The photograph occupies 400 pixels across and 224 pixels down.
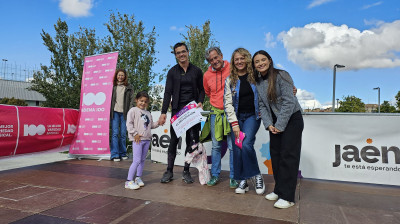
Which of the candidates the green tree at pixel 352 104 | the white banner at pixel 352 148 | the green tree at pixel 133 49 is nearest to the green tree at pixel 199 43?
the green tree at pixel 133 49

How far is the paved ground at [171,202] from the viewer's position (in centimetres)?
281

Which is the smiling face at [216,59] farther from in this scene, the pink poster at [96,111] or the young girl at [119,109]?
the pink poster at [96,111]

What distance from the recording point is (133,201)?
10.9 feet

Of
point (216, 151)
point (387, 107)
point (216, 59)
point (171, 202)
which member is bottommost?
point (171, 202)

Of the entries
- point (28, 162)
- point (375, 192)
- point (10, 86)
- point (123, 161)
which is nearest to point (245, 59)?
point (375, 192)

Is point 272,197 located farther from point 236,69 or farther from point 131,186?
point 131,186

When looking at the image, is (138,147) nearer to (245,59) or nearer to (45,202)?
(45,202)

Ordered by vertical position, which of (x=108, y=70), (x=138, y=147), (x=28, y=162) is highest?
(x=108, y=70)

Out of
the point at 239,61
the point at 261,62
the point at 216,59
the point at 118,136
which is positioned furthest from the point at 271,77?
the point at 118,136

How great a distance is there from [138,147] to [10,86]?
7182 centimetres

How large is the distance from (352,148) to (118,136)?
4.78 metres

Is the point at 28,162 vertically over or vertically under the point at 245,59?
under

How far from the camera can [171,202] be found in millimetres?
3293

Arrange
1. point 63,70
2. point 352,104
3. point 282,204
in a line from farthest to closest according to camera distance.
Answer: point 352,104 → point 63,70 → point 282,204
